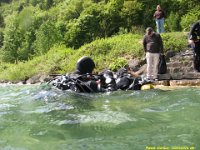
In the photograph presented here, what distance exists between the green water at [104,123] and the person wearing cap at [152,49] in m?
3.69

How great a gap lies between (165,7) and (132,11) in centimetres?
251

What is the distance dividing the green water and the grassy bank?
8166 millimetres

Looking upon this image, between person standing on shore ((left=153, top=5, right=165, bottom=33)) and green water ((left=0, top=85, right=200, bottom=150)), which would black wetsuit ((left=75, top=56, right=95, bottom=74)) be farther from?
person standing on shore ((left=153, top=5, right=165, bottom=33))

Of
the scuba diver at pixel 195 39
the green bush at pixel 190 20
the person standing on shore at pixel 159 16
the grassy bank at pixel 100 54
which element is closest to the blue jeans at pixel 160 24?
the person standing on shore at pixel 159 16

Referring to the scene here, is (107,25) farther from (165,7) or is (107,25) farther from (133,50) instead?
(133,50)

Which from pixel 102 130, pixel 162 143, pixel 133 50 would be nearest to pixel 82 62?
pixel 102 130

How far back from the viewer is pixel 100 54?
65.6 feet

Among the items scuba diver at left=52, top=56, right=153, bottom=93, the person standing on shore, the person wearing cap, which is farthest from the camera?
the person standing on shore

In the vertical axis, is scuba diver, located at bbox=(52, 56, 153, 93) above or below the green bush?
below

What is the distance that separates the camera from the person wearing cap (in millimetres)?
12352

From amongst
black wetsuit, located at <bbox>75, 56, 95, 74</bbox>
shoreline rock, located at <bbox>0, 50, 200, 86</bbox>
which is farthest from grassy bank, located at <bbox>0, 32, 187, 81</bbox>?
black wetsuit, located at <bbox>75, 56, 95, 74</bbox>

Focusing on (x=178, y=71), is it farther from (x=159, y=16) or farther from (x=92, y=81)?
(x=159, y=16)

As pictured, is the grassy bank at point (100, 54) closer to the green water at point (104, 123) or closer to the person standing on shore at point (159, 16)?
the person standing on shore at point (159, 16)

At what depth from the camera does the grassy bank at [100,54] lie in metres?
17.0
